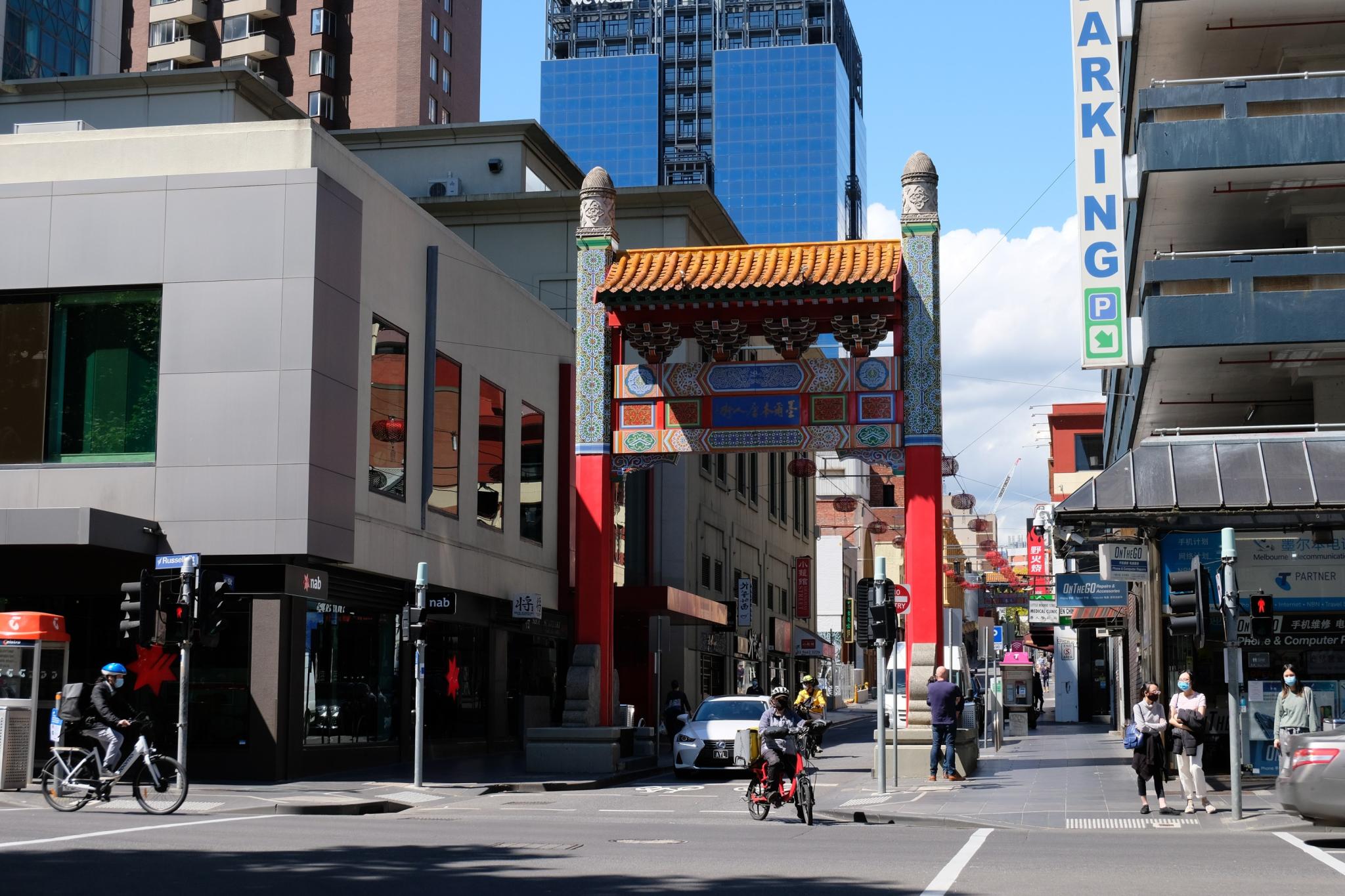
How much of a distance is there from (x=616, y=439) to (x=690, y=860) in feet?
52.2

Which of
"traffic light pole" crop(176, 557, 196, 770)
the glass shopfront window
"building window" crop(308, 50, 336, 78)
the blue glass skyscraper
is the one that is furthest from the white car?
the blue glass skyscraper

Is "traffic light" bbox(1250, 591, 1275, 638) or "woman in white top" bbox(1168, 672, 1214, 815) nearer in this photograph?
"woman in white top" bbox(1168, 672, 1214, 815)

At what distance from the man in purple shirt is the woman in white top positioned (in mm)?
4979

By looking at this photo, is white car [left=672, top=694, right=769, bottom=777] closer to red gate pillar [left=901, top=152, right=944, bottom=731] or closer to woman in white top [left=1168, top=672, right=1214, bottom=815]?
red gate pillar [left=901, top=152, right=944, bottom=731]

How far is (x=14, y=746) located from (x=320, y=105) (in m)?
62.3

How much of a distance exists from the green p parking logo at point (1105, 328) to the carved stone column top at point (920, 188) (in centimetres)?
408

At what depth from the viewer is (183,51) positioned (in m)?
81.2

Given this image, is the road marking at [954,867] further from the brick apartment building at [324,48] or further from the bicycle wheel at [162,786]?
the brick apartment building at [324,48]

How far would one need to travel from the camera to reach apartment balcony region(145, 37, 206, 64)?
81188mm

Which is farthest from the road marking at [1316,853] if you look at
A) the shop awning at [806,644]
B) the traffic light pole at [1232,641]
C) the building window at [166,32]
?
the building window at [166,32]

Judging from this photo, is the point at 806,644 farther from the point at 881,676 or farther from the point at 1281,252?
the point at 881,676

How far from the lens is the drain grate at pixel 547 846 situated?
15.2m

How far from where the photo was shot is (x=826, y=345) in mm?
155750

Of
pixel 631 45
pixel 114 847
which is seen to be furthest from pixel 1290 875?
pixel 631 45
